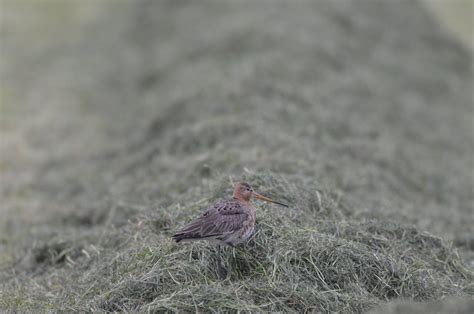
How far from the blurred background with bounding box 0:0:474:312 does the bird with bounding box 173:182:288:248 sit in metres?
1.73

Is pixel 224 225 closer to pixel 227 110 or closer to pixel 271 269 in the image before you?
pixel 271 269

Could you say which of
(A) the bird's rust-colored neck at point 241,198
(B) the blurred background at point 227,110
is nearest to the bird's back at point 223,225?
(A) the bird's rust-colored neck at point 241,198

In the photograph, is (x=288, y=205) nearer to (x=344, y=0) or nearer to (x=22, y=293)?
(x=22, y=293)

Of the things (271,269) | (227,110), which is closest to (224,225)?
(271,269)

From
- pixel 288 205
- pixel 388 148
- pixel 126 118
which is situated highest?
pixel 288 205

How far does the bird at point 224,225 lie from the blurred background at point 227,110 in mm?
1731

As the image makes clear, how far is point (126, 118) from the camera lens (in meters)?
16.1

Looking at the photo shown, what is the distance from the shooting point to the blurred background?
10.5m

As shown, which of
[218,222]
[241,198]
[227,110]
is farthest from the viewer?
[227,110]

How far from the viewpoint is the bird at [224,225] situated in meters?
6.62

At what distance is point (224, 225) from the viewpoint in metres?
6.80

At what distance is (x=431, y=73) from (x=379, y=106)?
15.3 feet

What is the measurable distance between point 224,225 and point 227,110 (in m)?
6.57

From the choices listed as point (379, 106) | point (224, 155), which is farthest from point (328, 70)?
point (224, 155)
